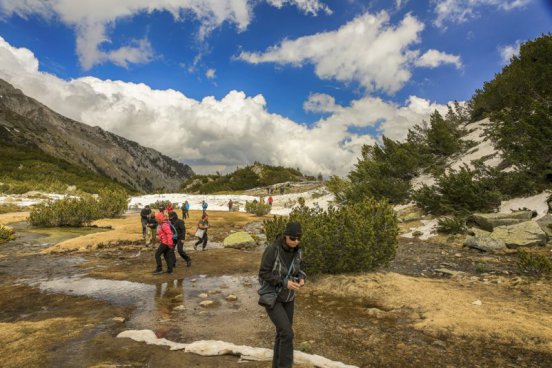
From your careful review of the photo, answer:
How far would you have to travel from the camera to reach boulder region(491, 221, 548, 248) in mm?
13224

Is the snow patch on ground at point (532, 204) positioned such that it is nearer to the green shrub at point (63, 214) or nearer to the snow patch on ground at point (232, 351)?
the snow patch on ground at point (232, 351)

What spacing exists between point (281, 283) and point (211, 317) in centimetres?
398

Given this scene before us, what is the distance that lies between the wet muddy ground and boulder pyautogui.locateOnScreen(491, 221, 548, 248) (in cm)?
138

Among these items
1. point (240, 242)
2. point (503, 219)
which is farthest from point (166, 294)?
point (503, 219)

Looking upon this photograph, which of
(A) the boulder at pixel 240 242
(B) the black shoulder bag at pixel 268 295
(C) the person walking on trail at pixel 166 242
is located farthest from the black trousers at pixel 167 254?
(B) the black shoulder bag at pixel 268 295

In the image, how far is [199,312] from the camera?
834 cm

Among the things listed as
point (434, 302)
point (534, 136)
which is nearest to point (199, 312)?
point (434, 302)

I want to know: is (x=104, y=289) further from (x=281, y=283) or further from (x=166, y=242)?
(x=281, y=283)

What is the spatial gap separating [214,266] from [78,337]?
7565 millimetres

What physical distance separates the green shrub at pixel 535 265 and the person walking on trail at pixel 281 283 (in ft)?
28.3

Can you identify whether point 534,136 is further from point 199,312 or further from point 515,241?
point 199,312

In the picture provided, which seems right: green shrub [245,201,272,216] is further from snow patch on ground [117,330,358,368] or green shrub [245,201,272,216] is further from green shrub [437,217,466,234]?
snow patch on ground [117,330,358,368]

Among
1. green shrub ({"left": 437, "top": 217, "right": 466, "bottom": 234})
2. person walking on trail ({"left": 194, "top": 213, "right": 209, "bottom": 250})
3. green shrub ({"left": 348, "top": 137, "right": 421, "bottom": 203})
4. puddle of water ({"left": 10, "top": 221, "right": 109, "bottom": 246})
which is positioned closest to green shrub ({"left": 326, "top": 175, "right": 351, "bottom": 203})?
green shrub ({"left": 348, "top": 137, "right": 421, "bottom": 203})

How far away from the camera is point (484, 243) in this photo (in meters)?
14.0
